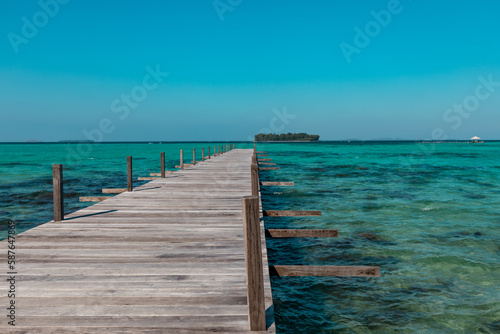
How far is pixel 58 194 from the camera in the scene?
6.74 metres

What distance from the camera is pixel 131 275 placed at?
13.6ft

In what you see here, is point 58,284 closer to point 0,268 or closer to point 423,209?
point 0,268

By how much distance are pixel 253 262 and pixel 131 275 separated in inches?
78.0

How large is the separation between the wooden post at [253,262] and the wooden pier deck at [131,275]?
0.17 m

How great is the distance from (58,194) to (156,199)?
3040mm

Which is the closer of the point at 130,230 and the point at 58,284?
the point at 58,284

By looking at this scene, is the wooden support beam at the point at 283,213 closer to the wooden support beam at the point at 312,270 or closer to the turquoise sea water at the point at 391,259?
the turquoise sea water at the point at 391,259

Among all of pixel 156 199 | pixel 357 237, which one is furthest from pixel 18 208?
pixel 357 237

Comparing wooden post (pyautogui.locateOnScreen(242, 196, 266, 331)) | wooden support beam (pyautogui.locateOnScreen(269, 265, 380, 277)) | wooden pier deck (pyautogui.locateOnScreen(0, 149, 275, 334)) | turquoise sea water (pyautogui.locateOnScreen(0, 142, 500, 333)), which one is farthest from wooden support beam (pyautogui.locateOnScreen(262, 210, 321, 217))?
wooden post (pyautogui.locateOnScreen(242, 196, 266, 331))

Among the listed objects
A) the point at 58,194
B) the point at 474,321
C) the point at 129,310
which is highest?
the point at 58,194

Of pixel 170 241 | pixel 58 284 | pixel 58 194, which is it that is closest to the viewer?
pixel 58 284

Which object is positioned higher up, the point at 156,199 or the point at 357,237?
the point at 156,199

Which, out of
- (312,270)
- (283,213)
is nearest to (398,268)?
(283,213)

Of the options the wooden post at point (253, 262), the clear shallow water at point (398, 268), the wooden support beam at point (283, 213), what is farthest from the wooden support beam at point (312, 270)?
the wooden support beam at point (283, 213)
